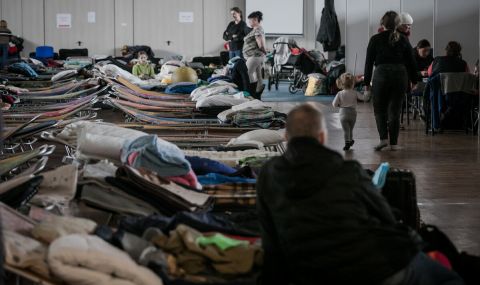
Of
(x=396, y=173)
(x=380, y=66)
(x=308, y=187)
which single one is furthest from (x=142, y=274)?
(x=380, y=66)

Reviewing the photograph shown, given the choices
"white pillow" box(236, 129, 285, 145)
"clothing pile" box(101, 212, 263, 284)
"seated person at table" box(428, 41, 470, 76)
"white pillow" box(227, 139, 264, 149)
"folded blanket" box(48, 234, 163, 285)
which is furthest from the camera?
"seated person at table" box(428, 41, 470, 76)

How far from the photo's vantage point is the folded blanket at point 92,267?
2.75 m

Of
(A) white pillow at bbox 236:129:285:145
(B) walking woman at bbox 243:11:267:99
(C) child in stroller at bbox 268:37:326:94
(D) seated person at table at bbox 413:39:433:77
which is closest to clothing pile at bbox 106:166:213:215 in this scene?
(A) white pillow at bbox 236:129:285:145

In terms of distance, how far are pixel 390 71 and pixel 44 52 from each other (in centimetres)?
1272

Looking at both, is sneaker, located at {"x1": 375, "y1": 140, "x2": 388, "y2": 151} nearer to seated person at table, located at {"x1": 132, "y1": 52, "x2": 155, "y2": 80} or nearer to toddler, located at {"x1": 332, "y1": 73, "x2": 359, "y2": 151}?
toddler, located at {"x1": 332, "y1": 73, "x2": 359, "y2": 151}

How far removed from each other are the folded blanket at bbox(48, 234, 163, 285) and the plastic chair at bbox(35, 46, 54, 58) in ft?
55.8

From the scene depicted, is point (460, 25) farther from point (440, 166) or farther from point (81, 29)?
point (81, 29)

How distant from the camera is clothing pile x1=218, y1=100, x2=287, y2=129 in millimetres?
7102

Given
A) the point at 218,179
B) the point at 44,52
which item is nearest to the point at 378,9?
the point at 44,52

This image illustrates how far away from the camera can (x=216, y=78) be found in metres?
10.5

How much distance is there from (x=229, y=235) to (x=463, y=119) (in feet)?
24.4

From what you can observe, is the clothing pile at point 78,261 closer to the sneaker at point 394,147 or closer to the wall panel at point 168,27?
the sneaker at point 394,147

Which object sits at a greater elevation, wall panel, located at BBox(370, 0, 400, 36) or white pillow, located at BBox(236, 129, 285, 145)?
wall panel, located at BBox(370, 0, 400, 36)

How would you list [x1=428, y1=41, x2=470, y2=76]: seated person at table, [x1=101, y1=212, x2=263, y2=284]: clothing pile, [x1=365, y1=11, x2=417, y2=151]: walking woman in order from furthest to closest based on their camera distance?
[x1=428, y1=41, x2=470, y2=76]: seated person at table, [x1=365, y1=11, x2=417, y2=151]: walking woman, [x1=101, y1=212, x2=263, y2=284]: clothing pile
